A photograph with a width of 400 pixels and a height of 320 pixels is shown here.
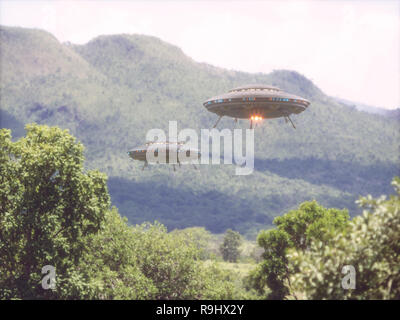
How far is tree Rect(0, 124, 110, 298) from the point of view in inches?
786

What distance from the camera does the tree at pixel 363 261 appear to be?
11992 millimetres

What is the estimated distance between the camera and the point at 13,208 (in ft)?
68.3

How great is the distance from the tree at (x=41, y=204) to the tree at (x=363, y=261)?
10653 mm

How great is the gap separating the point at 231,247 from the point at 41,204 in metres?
88.7

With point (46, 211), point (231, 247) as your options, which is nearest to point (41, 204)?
point (46, 211)

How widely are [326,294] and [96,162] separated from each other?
191854 mm

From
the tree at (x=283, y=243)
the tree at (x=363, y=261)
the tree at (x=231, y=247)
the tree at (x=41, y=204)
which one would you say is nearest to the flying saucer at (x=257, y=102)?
the tree at (x=41, y=204)

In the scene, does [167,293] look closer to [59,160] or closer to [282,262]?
[282,262]

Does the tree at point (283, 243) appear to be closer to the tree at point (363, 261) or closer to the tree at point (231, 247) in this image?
the tree at point (363, 261)

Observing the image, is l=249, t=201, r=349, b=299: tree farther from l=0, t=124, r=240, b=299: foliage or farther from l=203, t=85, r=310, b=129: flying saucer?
l=0, t=124, r=240, b=299: foliage

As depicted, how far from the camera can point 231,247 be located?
107 meters

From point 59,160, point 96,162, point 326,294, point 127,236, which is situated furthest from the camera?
point 96,162

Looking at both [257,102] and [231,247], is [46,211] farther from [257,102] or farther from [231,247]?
[231,247]
